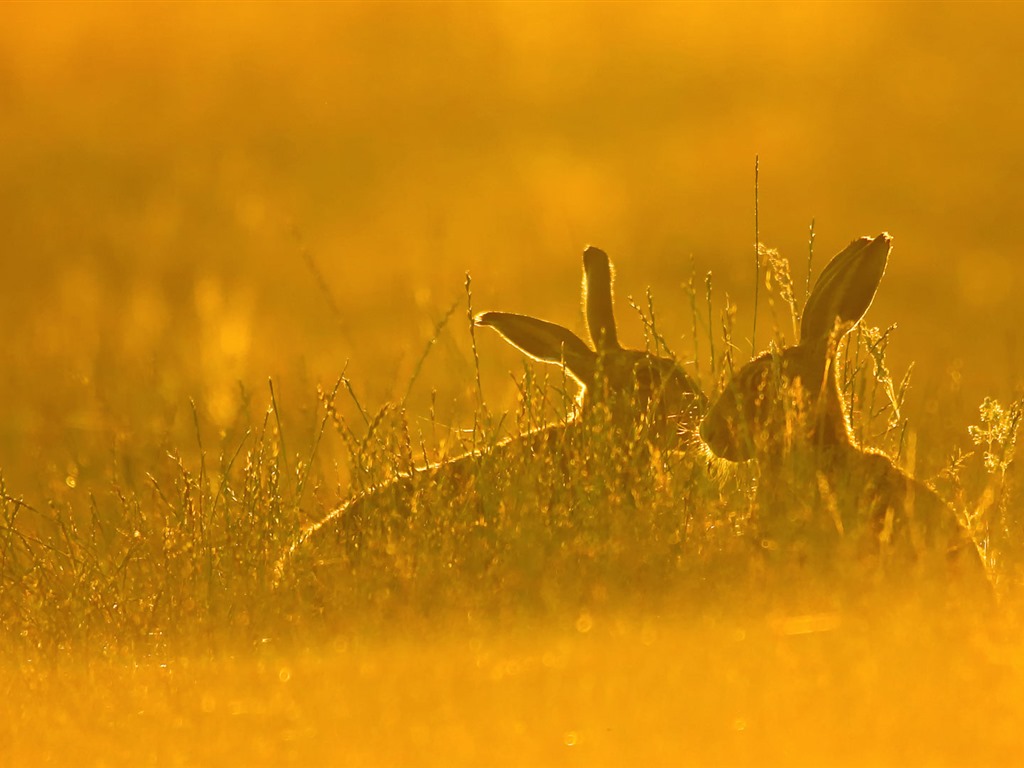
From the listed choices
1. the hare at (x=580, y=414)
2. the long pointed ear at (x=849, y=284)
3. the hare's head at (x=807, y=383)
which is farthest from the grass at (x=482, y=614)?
the long pointed ear at (x=849, y=284)

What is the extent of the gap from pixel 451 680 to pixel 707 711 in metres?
0.62

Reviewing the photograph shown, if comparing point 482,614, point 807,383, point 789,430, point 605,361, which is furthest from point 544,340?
point 482,614

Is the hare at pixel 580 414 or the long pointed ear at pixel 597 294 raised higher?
the long pointed ear at pixel 597 294

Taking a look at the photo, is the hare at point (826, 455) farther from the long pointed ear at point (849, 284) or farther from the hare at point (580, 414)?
the hare at point (580, 414)

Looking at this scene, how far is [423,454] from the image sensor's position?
5391mm

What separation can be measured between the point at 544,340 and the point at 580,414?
0.92 ft

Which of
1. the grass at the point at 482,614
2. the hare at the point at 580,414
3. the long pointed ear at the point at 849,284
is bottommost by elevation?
the grass at the point at 482,614

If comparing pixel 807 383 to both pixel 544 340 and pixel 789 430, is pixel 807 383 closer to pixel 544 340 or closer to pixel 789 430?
pixel 789 430

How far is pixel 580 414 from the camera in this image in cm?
537

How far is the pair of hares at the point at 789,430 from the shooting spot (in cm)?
475

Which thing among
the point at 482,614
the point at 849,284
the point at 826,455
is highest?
the point at 849,284

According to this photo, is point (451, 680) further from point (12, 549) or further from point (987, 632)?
point (12, 549)

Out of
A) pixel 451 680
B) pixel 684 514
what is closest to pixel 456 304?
pixel 684 514

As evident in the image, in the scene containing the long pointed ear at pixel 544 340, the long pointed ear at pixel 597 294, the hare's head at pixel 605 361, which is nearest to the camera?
the hare's head at pixel 605 361
